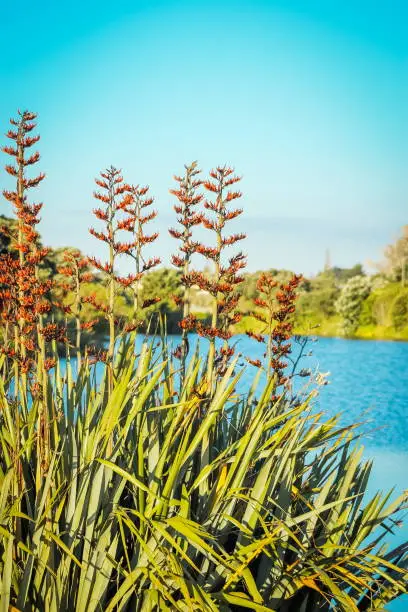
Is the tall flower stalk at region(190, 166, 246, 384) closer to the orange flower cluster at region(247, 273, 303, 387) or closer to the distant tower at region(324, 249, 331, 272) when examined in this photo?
the orange flower cluster at region(247, 273, 303, 387)

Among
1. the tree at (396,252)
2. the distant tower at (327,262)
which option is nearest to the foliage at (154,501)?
the tree at (396,252)

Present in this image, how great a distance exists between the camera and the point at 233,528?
193 centimetres

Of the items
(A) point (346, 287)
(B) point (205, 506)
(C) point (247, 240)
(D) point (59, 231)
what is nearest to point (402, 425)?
(D) point (59, 231)

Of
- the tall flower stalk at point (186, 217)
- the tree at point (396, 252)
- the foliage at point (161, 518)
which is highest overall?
the tree at point (396, 252)

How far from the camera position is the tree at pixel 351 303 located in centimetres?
2756

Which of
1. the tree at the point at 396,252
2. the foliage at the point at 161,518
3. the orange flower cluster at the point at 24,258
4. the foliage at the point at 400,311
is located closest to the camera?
the foliage at the point at 161,518

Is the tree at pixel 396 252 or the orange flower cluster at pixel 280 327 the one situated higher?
the tree at pixel 396 252

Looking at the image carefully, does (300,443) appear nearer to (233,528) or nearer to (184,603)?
(233,528)

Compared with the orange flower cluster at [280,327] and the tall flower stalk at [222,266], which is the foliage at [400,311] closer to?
the orange flower cluster at [280,327]

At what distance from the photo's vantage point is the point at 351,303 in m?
27.6

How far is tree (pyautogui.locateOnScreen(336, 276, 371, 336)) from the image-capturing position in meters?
27.6

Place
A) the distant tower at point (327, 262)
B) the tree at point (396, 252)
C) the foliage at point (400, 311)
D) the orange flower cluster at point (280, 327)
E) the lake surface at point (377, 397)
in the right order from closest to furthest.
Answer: the orange flower cluster at point (280, 327) → the lake surface at point (377, 397) → the foliage at point (400, 311) → the tree at point (396, 252) → the distant tower at point (327, 262)

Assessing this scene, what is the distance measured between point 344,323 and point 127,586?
27.7m

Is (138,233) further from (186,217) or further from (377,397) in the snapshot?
(377,397)
